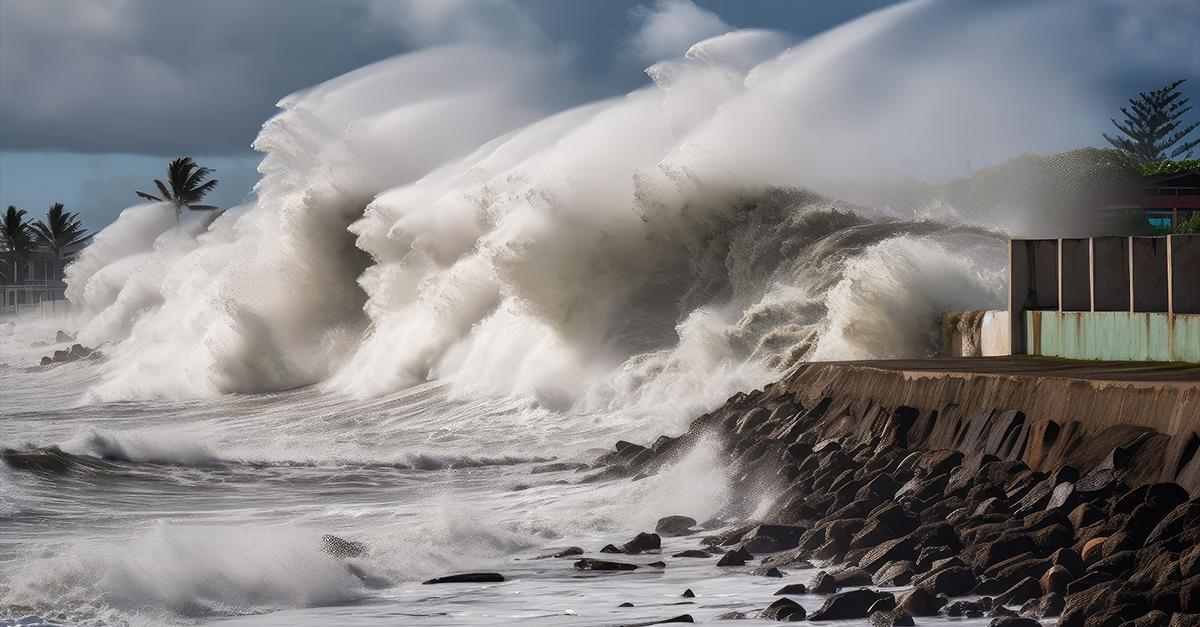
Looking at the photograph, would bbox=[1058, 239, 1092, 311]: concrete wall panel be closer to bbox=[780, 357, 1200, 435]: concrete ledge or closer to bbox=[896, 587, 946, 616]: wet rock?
bbox=[780, 357, 1200, 435]: concrete ledge

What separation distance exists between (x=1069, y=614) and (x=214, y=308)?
30503mm

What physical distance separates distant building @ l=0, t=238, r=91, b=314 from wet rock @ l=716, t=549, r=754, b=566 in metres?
90.6

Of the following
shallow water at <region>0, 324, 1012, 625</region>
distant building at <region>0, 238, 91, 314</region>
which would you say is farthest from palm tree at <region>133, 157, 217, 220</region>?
shallow water at <region>0, 324, 1012, 625</region>

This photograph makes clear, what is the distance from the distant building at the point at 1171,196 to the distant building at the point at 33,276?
62274 mm

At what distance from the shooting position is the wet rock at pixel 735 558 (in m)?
11.5

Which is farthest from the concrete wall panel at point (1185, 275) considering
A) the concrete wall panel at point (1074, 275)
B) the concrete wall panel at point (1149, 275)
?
the concrete wall panel at point (1074, 275)

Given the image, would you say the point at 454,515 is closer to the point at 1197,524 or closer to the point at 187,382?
the point at 1197,524

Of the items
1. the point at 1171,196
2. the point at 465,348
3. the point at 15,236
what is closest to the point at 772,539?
the point at 465,348

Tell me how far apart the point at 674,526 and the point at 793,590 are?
3425 millimetres

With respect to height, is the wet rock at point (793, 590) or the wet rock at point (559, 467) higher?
the wet rock at point (559, 467)

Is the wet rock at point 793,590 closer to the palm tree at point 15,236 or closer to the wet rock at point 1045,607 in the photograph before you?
the wet rock at point 1045,607

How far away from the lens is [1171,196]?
70.9 metres

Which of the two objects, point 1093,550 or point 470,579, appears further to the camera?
point 470,579

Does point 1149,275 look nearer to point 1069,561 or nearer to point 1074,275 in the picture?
point 1074,275
